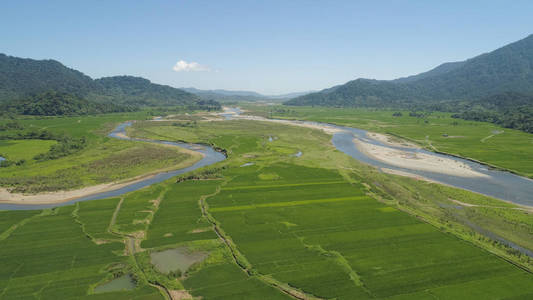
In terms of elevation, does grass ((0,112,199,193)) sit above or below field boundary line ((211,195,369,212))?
above

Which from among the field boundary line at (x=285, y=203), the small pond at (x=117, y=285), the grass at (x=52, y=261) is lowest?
the small pond at (x=117, y=285)

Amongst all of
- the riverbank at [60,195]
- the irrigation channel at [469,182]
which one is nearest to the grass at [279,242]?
the irrigation channel at [469,182]

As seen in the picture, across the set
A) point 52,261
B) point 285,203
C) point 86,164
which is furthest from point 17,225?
point 285,203

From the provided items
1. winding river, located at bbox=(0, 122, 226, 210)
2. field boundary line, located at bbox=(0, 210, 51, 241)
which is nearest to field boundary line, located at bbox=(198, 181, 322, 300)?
winding river, located at bbox=(0, 122, 226, 210)

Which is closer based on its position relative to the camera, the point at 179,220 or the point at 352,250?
the point at 352,250

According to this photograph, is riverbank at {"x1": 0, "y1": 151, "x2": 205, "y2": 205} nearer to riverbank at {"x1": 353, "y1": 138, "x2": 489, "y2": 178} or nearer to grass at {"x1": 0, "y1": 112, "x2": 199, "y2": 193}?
grass at {"x1": 0, "y1": 112, "x2": 199, "y2": 193}

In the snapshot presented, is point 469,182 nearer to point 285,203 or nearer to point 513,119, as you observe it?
point 285,203

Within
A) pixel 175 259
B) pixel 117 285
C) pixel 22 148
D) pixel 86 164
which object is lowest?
pixel 117 285

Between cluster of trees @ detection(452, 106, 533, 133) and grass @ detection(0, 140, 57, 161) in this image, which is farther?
cluster of trees @ detection(452, 106, 533, 133)

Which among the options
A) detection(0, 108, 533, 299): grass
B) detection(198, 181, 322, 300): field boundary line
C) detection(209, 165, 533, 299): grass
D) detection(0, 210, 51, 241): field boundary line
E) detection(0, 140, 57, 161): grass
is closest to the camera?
detection(198, 181, 322, 300): field boundary line

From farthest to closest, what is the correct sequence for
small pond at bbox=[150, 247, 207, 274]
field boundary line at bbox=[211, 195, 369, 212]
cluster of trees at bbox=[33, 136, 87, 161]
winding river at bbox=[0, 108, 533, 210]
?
cluster of trees at bbox=[33, 136, 87, 161], winding river at bbox=[0, 108, 533, 210], field boundary line at bbox=[211, 195, 369, 212], small pond at bbox=[150, 247, 207, 274]

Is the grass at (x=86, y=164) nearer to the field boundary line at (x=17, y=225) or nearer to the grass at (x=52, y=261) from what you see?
the field boundary line at (x=17, y=225)

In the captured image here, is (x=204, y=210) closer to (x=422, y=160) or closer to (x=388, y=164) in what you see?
(x=388, y=164)
